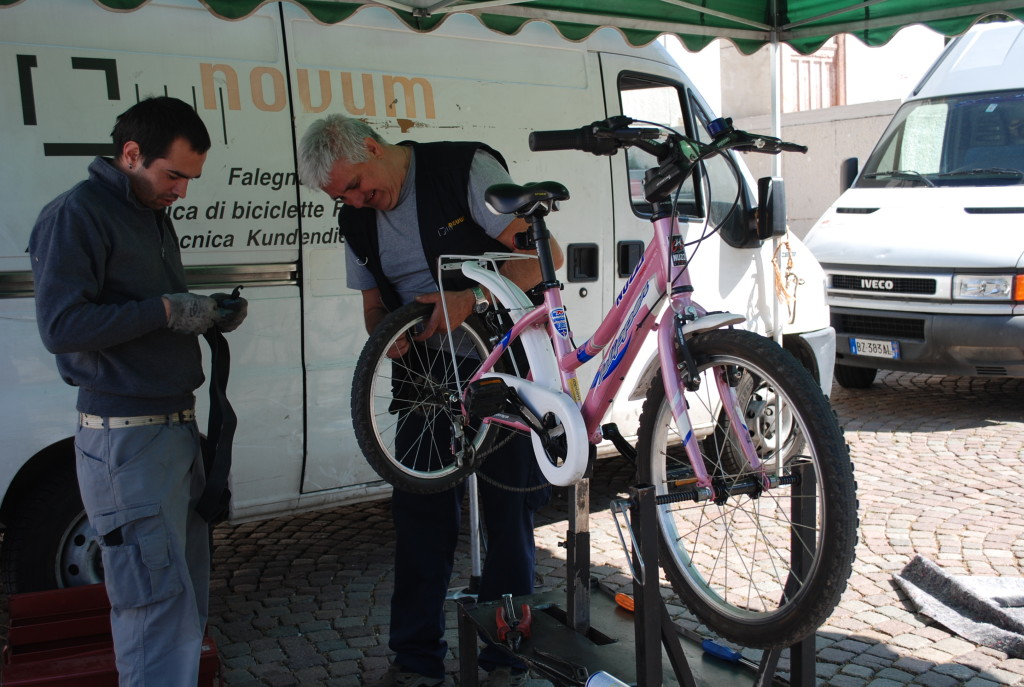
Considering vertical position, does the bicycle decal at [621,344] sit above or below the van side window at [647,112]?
below

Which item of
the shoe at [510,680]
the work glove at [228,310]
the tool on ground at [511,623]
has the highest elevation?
the work glove at [228,310]

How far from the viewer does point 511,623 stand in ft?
10.7

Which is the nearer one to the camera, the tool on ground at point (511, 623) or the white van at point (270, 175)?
the tool on ground at point (511, 623)

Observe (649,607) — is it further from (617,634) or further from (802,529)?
(617,634)

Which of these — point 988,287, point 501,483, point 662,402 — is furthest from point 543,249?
point 988,287

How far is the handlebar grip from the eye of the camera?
282 centimetres

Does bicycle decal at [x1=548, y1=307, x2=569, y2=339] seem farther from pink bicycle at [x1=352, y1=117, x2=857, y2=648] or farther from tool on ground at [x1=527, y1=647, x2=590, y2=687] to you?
tool on ground at [x1=527, y1=647, x2=590, y2=687]

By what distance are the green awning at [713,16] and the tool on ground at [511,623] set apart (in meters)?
2.47

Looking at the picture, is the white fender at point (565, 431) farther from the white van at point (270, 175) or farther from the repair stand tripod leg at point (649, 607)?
the white van at point (270, 175)

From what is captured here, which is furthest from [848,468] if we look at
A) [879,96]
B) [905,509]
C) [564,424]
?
[879,96]

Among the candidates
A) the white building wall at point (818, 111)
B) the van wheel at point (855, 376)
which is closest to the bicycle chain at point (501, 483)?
the van wheel at point (855, 376)

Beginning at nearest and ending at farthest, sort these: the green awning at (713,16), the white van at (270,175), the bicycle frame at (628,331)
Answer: the bicycle frame at (628,331) → the white van at (270,175) → the green awning at (713,16)

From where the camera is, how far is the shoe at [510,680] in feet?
11.5

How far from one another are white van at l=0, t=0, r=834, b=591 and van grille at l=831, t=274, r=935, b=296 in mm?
3419
